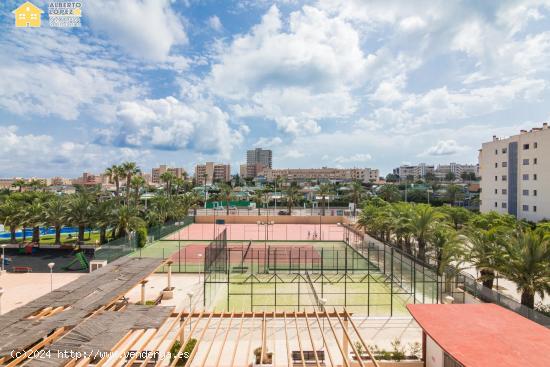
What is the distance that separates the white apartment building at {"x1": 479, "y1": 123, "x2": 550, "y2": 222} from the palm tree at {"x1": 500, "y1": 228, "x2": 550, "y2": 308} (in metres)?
37.8

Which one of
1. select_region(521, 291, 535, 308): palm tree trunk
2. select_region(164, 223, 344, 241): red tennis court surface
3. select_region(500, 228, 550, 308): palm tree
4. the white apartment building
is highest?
the white apartment building

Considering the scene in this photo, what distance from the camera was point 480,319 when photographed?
1191 cm

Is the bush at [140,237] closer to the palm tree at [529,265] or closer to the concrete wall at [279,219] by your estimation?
the concrete wall at [279,219]

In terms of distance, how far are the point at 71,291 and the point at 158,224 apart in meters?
33.2

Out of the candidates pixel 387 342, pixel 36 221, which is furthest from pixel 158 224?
pixel 387 342

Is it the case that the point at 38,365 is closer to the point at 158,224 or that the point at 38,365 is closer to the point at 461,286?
the point at 461,286

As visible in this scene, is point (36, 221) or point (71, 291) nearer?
point (71, 291)

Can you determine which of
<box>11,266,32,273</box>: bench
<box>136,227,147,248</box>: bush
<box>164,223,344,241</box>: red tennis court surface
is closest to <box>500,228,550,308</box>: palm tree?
<box>164,223,344,241</box>: red tennis court surface

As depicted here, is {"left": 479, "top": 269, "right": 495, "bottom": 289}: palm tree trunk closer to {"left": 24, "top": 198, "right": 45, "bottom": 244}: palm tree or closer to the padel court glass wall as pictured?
the padel court glass wall

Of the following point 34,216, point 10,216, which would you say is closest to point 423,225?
point 34,216

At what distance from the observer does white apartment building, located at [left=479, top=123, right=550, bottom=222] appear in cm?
4512

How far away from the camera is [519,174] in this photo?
49.2 meters

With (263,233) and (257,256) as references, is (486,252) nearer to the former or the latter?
(257,256)

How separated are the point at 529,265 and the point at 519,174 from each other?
42.6 meters
